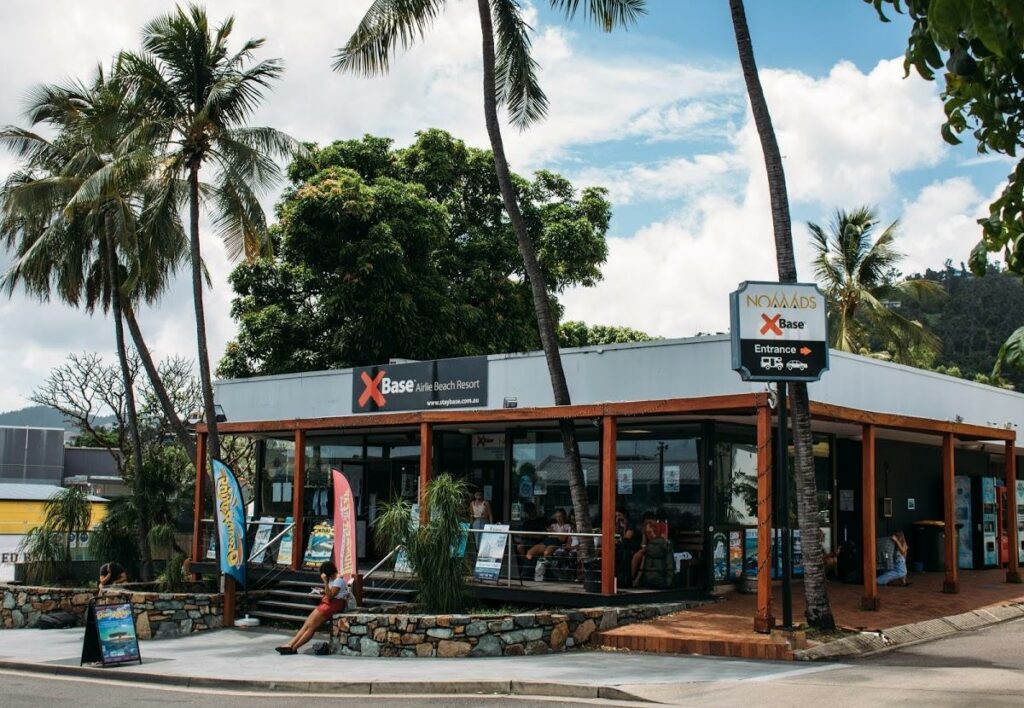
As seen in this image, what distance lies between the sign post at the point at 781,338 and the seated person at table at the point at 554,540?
406 cm

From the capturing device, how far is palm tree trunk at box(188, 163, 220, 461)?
70.6ft

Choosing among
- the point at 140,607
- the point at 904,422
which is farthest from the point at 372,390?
the point at 904,422

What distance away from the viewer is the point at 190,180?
21.8 m

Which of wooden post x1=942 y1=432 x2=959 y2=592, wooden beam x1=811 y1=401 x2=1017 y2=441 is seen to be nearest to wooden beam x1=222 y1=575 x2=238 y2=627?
wooden beam x1=811 y1=401 x2=1017 y2=441

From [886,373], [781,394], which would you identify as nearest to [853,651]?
[781,394]

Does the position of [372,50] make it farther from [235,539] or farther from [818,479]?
[818,479]

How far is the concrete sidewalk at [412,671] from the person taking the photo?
12492 millimetres

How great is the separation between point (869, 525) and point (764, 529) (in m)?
2.97

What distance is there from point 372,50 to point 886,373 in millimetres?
11202

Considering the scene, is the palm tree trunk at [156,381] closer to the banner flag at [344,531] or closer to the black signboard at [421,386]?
the black signboard at [421,386]

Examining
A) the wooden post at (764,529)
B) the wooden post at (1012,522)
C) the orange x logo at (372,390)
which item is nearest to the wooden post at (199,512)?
the orange x logo at (372,390)

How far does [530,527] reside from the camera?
20188mm

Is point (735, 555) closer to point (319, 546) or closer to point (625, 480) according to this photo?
point (625, 480)

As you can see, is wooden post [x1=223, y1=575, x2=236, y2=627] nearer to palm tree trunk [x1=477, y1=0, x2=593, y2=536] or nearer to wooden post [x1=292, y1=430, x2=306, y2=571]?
wooden post [x1=292, y1=430, x2=306, y2=571]
